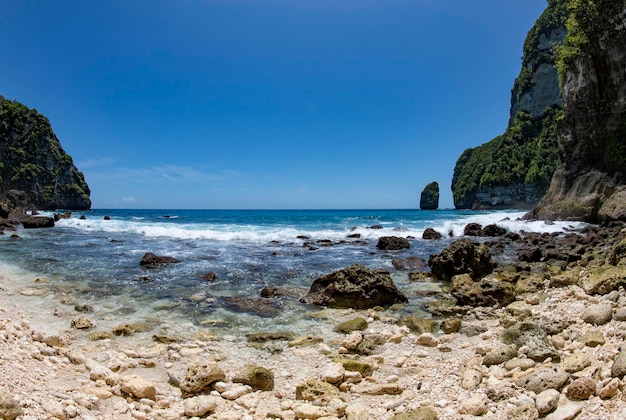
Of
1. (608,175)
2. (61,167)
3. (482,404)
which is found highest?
(61,167)

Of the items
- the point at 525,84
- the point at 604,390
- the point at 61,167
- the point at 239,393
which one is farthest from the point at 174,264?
the point at 525,84

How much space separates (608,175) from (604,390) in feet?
116

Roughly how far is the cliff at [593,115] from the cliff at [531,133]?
2422 inches

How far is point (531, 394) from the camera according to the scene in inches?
154

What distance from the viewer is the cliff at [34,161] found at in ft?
270

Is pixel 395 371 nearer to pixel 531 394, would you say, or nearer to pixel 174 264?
pixel 531 394

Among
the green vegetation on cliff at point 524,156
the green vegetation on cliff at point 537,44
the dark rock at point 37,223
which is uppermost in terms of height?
the green vegetation on cliff at point 537,44

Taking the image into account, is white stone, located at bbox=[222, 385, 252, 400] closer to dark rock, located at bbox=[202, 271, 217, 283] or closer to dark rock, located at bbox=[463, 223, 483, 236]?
dark rock, located at bbox=[202, 271, 217, 283]

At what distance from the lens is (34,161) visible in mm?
86625

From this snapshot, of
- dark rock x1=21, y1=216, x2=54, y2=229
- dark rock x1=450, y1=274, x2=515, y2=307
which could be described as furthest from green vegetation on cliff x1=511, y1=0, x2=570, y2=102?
dark rock x1=21, y1=216, x2=54, y2=229

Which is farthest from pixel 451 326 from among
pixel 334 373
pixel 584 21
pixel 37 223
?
pixel 37 223

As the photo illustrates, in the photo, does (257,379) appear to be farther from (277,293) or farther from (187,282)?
(187,282)

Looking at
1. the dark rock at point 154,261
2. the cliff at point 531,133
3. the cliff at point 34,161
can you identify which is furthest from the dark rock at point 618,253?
the cliff at point 34,161

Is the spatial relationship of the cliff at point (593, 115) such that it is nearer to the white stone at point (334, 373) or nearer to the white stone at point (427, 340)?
the white stone at point (427, 340)
